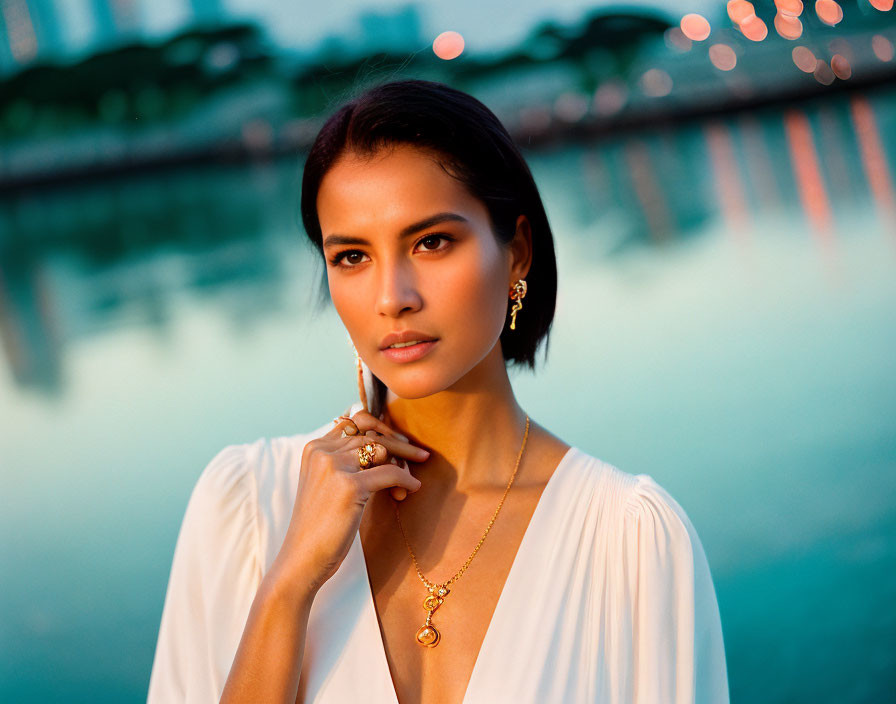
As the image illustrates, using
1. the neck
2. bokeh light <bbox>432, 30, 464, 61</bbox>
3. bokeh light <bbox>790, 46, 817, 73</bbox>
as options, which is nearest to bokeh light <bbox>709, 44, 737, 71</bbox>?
bokeh light <bbox>790, 46, 817, 73</bbox>

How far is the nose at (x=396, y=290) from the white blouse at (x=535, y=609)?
0.39m

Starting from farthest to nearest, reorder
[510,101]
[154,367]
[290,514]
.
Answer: [510,101] → [154,367] → [290,514]

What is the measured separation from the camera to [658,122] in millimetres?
18125

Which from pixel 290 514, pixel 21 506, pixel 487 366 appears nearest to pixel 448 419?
pixel 487 366

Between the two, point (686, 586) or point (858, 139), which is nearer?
point (686, 586)

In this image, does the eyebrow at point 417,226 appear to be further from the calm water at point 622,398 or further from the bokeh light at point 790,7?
the bokeh light at point 790,7

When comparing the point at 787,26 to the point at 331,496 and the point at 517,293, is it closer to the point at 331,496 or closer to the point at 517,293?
the point at 517,293

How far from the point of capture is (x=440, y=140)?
1400 millimetres

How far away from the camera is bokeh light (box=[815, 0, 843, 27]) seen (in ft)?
51.9

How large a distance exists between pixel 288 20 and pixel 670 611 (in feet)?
56.9

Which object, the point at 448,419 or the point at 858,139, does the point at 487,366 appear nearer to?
the point at 448,419

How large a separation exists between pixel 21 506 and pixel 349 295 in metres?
4.29

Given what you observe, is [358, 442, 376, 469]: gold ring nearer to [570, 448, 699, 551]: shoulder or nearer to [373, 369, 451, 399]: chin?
→ [373, 369, 451, 399]: chin

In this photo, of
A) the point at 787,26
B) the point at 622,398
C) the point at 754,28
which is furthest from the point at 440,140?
the point at 754,28
